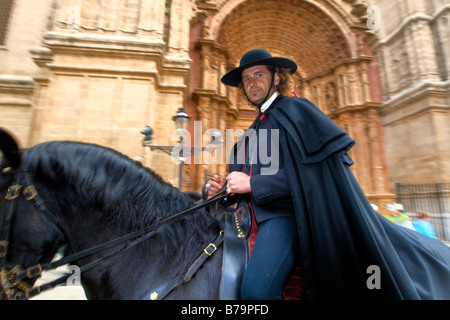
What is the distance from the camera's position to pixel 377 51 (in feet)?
46.2

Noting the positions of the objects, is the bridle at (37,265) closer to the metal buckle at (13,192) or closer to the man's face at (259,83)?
the metal buckle at (13,192)

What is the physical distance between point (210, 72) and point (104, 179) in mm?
12070

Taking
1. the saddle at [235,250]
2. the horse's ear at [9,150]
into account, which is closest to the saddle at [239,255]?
the saddle at [235,250]

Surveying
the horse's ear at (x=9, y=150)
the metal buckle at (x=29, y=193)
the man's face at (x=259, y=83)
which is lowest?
the metal buckle at (x=29, y=193)

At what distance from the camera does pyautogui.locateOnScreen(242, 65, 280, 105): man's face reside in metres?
1.83

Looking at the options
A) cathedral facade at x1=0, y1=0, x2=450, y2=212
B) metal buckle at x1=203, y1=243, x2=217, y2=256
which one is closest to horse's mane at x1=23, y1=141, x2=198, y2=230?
metal buckle at x1=203, y1=243, x2=217, y2=256

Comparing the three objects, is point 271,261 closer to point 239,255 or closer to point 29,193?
point 239,255

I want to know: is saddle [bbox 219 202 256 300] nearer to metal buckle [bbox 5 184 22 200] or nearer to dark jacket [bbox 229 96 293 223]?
dark jacket [bbox 229 96 293 223]

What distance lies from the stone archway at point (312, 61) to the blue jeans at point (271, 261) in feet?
31.8

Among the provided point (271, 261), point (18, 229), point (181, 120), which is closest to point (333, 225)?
point (271, 261)

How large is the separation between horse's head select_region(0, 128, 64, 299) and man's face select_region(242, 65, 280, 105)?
5.11 ft

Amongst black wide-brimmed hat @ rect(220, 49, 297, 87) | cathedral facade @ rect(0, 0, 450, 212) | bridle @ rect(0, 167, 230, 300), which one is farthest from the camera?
cathedral facade @ rect(0, 0, 450, 212)

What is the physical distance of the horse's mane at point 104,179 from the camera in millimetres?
1381
